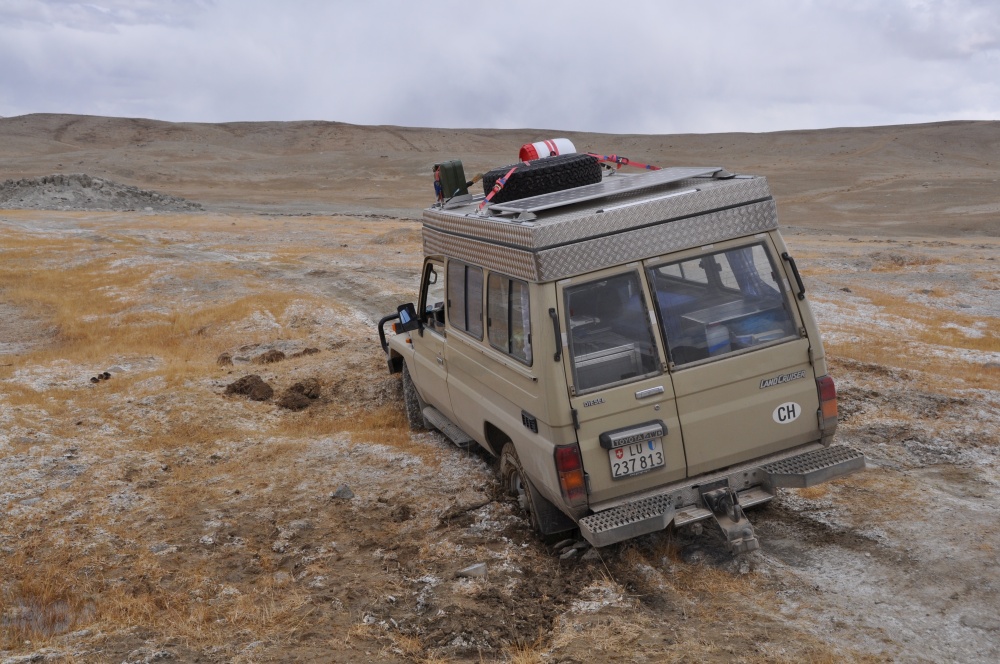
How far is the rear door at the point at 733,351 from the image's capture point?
5555mm

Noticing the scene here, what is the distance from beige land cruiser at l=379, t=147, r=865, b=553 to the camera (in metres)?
5.36

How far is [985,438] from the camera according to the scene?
7.62 meters

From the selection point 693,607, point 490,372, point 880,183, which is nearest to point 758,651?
point 693,607

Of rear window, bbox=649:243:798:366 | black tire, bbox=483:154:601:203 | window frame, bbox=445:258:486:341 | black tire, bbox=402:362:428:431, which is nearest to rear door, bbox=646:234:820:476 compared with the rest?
rear window, bbox=649:243:798:366

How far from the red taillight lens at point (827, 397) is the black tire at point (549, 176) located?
2.58m

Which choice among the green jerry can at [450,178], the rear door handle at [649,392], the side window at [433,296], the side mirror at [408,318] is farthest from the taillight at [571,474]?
the green jerry can at [450,178]

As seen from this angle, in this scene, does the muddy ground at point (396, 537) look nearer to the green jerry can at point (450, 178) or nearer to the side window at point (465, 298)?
the side window at point (465, 298)

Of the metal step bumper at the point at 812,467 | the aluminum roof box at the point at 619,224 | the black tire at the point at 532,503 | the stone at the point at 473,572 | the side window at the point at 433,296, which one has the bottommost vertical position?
the stone at the point at 473,572

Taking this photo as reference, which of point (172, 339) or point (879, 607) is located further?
point (172, 339)

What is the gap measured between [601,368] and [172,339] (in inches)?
448

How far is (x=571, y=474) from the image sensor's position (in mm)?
5348

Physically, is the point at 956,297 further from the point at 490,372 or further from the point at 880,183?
the point at 880,183

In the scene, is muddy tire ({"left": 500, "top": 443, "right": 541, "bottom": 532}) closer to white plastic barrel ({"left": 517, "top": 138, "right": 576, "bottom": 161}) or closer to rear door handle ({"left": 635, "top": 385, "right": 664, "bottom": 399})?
rear door handle ({"left": 635, "top": 385, "right": 664, "bottom": 399})

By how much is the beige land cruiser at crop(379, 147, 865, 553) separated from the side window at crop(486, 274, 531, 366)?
2 cm
